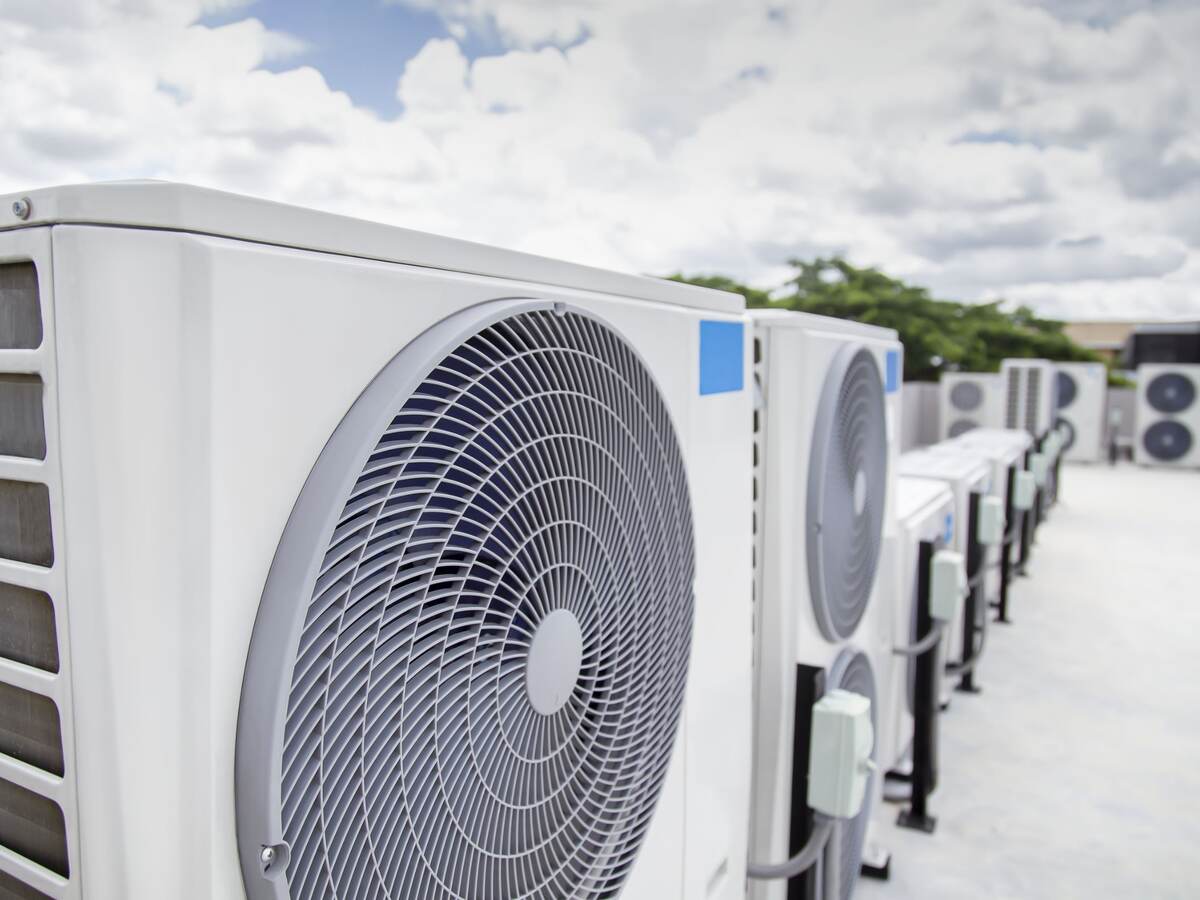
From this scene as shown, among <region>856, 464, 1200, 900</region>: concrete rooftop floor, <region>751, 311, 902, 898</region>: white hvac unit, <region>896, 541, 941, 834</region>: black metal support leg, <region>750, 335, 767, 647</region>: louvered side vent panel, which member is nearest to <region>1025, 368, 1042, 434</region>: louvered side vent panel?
<region>856, 464, 1200, 900</region>: concrete rooftop floor

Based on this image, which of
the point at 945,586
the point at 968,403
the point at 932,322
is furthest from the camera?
the point at 932,322

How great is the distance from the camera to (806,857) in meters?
1.29

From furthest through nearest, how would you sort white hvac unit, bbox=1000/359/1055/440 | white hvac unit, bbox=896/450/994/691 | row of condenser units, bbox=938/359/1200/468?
row of condenser units, bbox=938/359/1200/468
white hvac unit, bbox=1000/359/1055/440
white hvac unit, bbox=896/450/994/691

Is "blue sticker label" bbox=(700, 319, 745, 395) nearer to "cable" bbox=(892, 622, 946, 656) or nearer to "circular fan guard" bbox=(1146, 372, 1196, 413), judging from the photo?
"cable" bbox=(892, 622, 946, 656)

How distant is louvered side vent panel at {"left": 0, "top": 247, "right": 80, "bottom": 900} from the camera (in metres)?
0.40

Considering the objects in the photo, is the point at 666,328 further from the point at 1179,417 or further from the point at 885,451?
the point at 1179,417

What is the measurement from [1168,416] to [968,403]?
3.95 metres

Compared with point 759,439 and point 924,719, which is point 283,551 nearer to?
point 759,439

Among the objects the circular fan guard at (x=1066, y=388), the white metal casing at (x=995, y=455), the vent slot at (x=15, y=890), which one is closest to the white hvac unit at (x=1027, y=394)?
the circular fan guard at (x=1066, y=388)

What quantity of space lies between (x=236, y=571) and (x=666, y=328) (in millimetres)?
529

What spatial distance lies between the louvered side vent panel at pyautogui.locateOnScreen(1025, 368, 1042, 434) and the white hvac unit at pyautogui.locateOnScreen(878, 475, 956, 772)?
7.40 m

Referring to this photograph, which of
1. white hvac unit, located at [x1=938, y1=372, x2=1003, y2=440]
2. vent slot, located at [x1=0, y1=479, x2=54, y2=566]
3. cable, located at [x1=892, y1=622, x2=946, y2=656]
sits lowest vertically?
cable, located at [x1=892, y1=622, x2=946, y2=656]

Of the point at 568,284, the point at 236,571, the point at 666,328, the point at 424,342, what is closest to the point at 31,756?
the point at 236,571

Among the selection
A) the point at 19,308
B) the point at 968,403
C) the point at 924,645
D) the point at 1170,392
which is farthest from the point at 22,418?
the point at 1170,392
